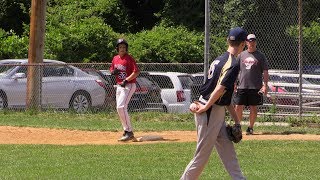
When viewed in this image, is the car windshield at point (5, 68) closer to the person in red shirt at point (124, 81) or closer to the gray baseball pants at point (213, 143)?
the person in red shirt at point (124, 81)

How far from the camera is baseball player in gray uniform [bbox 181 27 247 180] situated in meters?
9.00

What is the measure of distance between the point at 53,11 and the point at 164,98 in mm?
13780

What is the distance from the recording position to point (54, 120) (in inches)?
784

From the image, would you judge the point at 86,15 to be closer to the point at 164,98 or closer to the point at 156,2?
the point at 156,2

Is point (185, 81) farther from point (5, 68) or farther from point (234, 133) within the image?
point (234, 133)

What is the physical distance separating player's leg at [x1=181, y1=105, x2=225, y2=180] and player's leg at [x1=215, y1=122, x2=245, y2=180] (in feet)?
0.37

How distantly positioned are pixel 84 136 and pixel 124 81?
2.03 m

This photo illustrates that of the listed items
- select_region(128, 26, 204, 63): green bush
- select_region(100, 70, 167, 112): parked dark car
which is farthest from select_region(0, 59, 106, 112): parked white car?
select_region(128, 26, 204, 63): green bush

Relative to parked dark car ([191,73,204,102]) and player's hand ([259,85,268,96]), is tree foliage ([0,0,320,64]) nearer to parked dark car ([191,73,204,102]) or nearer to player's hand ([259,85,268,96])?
parked dark car ([191,73,204,102])

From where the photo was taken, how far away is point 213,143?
9.25m

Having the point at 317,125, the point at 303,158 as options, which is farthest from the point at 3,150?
the point at 317,125

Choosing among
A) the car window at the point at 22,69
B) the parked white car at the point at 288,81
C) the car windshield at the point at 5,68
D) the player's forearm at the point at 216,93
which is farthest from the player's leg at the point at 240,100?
the car windshield at the point at 5,68

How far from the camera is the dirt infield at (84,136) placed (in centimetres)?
1543

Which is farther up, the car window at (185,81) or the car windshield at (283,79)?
the car windshield at (283,79)
